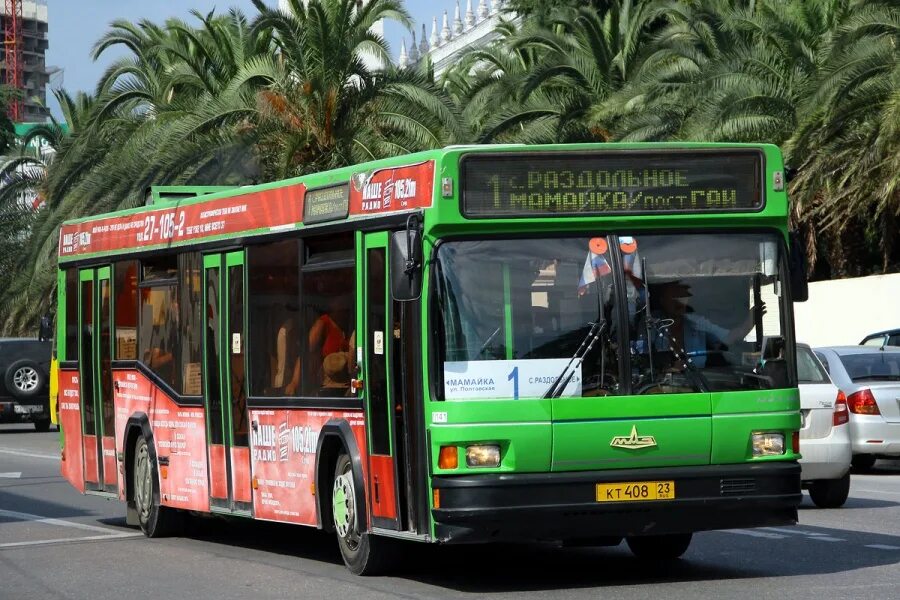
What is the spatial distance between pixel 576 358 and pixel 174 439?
17.0ft

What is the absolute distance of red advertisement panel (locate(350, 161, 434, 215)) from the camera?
9695mm

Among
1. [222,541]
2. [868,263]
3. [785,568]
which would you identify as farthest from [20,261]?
[785,568]

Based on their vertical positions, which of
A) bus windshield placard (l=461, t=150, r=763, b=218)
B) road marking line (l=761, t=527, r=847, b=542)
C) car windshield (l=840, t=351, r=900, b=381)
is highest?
bus windshield placard (l=461, t=150, r=763, b=218)

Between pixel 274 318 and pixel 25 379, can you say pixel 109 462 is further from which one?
pixel 25 379

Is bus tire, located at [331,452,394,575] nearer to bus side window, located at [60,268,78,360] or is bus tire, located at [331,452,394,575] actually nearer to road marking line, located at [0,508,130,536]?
road marking line, located at [0,508,130,536]

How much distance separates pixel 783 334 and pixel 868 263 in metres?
29.9

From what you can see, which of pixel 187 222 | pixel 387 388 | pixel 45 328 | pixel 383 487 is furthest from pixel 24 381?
pixel 387 388

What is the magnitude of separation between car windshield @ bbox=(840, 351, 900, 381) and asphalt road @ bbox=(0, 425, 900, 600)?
403 cm

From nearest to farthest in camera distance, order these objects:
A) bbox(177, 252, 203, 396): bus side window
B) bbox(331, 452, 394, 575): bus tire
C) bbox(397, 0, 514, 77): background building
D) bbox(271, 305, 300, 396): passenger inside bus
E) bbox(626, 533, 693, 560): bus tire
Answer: bbox(331, 452, 394, 575): bus tire → bbox(626, 533, 693, 560): bus tire → bbox(271, 305, 300, 396): passenger inside bus → bbox(177, 252, 203, 396): bus side window → bbox(397, 0, 514, 77): background building

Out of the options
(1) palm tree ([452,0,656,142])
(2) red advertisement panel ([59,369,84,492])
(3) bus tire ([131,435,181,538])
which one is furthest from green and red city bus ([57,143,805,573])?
(1) palm tree ([452,0,656,142])

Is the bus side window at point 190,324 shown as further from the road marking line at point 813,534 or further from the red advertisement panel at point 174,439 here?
the road marking line at point 813,534

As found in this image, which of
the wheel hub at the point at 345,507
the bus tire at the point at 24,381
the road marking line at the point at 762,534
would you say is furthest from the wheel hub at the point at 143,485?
the bus tire at the point at 24,381

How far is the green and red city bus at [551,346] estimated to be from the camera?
9398 mm

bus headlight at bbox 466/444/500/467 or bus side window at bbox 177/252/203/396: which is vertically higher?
bus side window at bbox 177/252/203/396
